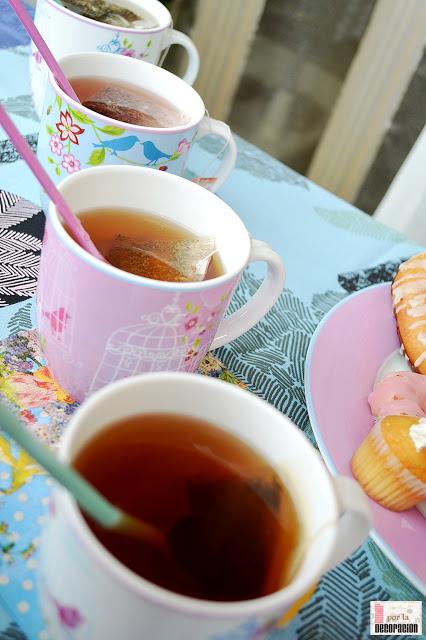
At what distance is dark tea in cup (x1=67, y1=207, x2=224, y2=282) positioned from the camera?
1.86ft

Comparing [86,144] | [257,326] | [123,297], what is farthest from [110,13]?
[123,297]

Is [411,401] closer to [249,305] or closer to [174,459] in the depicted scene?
[249,305]

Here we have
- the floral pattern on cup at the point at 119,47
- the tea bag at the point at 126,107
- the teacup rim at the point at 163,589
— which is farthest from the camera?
the floral pattern on cup at the point at 119,47

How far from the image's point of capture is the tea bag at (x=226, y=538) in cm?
39

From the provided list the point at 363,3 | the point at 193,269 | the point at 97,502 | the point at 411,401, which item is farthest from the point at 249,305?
the point at 363,3

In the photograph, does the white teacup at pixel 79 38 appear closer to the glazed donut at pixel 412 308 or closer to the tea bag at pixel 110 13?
the tea bag at pixel 110 13

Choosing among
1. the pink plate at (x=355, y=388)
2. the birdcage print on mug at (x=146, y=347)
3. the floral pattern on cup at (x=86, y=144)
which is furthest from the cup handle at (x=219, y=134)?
the birdcage print on mug at (x=146, y=347)

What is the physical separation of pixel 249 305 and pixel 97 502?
1.04 ft

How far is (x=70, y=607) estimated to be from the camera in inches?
13.8

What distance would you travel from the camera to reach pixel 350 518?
38cm

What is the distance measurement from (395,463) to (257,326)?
245 millimetres

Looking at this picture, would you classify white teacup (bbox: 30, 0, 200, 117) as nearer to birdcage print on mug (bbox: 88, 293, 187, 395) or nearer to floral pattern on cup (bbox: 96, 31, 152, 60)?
floral pattern on cup (bbox: 96, 31, 152, 60)

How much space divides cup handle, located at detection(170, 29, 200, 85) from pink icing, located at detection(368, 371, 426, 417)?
0.53 meters

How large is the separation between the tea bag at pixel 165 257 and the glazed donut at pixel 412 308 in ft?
0.90
